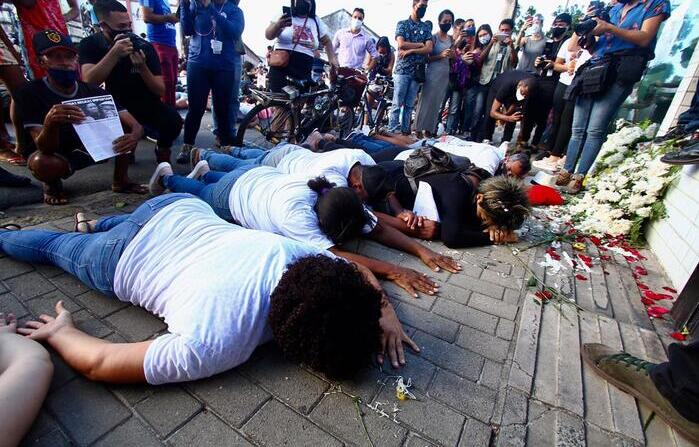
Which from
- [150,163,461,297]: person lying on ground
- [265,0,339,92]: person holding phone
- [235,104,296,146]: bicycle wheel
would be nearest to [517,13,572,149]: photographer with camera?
[265,0,339,92]: person holding phone

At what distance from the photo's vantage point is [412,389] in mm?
1671

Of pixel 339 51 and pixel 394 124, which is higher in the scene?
pixel 339 51

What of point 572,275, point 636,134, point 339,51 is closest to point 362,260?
point 572,275

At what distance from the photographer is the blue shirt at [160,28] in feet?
14.7

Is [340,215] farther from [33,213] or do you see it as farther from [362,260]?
[33,213]

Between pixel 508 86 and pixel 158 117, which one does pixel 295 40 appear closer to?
pixel 158 117

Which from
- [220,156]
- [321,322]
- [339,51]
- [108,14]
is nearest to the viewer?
[321,322]

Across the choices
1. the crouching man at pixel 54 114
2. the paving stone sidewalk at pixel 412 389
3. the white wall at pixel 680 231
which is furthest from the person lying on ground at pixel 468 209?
the crouching man at pixel 54 114

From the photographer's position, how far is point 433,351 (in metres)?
1.92

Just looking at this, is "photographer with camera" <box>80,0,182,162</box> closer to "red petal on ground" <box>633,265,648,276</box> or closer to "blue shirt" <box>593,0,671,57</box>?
"red petal on ground" <box>633,265,648,276</box>

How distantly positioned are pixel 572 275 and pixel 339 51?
6705 mm

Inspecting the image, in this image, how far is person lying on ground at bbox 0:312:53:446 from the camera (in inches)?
46.0

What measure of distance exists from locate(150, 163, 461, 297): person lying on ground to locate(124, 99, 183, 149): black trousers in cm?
135

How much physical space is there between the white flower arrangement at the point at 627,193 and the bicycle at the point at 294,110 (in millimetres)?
3837
